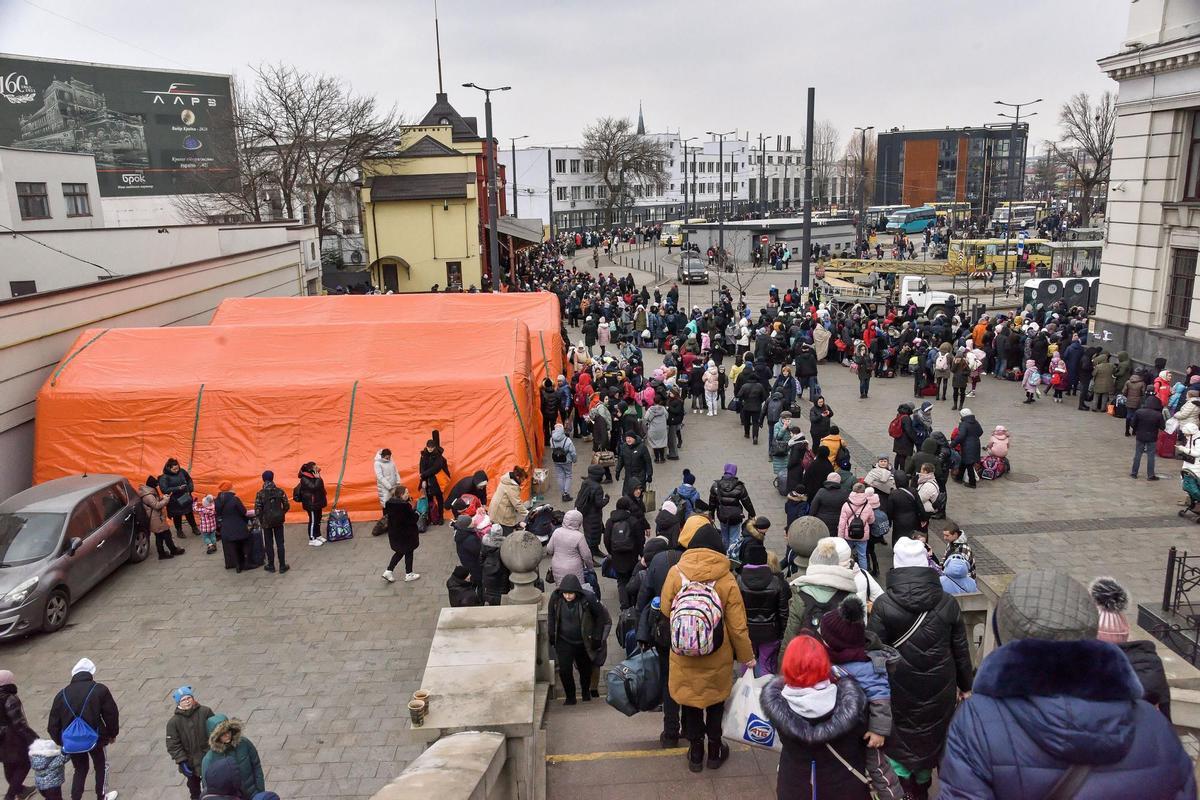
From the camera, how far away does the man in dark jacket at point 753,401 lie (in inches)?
680

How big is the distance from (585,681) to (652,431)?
839 centimetres

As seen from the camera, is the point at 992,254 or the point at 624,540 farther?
the point at 992,254

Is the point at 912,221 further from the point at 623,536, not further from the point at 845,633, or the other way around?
the point at 845,633

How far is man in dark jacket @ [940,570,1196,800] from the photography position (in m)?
2.54

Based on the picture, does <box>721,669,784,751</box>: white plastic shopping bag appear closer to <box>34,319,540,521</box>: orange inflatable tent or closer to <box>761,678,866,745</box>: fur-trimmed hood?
<box>761,678,866,745</box>: fur-trimmed hood

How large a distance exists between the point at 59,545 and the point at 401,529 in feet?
13.5

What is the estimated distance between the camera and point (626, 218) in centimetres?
9662

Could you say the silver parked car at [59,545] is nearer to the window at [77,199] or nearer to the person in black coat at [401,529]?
the person in black coat at [401,529]

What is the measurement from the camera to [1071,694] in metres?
2.60

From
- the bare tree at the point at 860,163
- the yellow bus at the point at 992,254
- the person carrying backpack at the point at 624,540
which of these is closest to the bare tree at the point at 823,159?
the bare tree at the point at 860,163

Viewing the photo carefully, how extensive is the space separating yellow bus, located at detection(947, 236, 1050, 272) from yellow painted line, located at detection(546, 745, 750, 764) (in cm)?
4151

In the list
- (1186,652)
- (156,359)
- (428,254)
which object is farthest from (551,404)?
(428,254)

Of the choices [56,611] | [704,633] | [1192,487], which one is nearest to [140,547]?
[56,611]

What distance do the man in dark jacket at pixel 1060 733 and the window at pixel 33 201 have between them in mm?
33415
